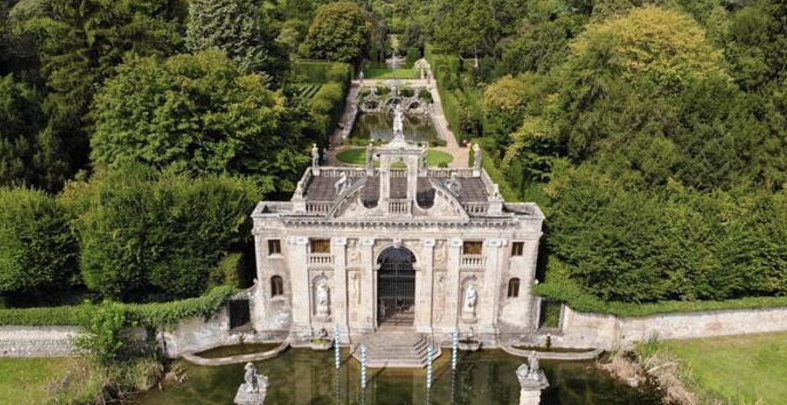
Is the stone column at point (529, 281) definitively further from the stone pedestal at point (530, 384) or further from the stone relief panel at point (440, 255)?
the stone pedestal at point (530, 384)

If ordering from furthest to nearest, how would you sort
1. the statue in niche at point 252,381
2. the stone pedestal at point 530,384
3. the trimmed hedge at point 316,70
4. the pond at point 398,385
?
the trimmed hedge at point 316,70 < the pond at point 398,385 < the stone pedestal at point 530,384 < the statue in niche at point 252,381

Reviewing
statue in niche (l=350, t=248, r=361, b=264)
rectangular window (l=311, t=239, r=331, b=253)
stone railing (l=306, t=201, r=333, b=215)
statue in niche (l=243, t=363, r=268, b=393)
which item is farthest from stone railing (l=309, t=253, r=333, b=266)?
statue in niche (l=243, t=363, r=268, b=393)

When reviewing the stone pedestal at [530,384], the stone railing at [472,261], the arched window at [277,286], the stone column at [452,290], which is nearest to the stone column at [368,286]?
the stone column at [452,290]

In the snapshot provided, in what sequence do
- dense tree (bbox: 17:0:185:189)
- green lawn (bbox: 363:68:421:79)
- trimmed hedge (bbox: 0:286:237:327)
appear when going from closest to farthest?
trimmed hedge (bbox: 0:286:237:327) → dense tree (bbox: 17:0:185:189) → green lawn (bbox: 363:68:421:79)

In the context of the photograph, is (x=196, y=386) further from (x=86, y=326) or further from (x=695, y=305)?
(x=695, y=305)

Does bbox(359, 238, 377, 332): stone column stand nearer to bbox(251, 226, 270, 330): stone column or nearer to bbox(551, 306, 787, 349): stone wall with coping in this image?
bbox(251, 226, 270, 330): stone column

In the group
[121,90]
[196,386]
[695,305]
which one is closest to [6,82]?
[121,90]
